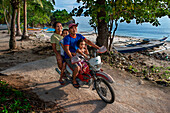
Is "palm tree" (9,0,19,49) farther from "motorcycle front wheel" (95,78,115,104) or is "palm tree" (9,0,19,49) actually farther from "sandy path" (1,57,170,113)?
"motorcycle front wheel" (95,78,115,104)

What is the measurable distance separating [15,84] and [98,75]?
2.99 meters

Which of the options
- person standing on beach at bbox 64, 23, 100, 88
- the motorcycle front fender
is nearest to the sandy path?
person standing on beach at bbox 64, 23, 100, 88

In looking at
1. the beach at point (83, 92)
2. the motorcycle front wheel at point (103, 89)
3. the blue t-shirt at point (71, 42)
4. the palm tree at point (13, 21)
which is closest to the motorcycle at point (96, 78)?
the motorcycle front wheel at point (103, 89)

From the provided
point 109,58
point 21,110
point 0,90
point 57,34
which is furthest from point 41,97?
point 109,58

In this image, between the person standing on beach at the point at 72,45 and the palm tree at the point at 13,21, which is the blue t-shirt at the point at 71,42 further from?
the palm tree at the point at 13,21

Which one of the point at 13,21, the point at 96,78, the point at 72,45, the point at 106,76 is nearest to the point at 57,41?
the point at 72,45

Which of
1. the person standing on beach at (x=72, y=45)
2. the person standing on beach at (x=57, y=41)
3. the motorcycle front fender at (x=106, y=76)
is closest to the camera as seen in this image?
the motorcycle front fender at (x=106, y=76)

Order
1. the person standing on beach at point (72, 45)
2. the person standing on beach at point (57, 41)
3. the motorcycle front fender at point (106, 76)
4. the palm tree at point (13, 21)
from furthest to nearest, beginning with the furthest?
1. the palm tree at point (13, 21)
2. the person standing on beach at point (57, 41)
3. the person standing on beach at point (72, 45)
4. the motorcycle front fender at point (106, 76)

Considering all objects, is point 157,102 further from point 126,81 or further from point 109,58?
point 109,58

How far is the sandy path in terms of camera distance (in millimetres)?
3648

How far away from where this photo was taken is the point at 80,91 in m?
4.44

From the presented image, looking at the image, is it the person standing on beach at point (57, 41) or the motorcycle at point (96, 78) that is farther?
the person standing on beach at point (57, 41)

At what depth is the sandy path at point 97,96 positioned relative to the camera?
12.0 ft

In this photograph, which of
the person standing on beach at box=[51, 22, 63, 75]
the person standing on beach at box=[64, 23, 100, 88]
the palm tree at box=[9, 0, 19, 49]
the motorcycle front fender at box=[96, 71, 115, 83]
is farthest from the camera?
the palm tree at box=[9, 0, 19, 49]
